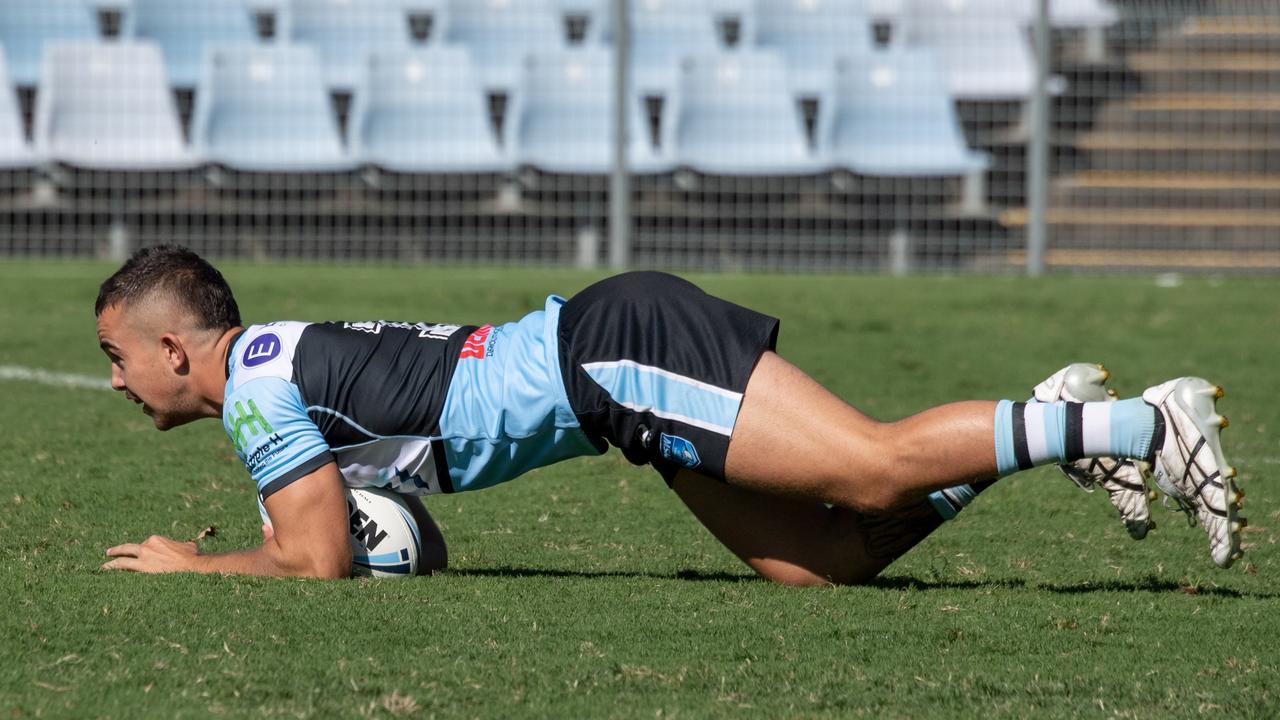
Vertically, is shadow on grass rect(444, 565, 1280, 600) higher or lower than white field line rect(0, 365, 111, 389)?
lower

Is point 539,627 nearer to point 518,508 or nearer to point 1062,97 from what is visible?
point 518,508

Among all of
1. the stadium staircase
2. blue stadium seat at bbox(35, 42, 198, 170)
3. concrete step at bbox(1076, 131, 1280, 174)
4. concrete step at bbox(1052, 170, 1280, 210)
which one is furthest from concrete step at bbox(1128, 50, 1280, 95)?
blue stadium seat at bbox(35, 42, 198, 170)

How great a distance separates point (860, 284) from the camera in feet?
35.0

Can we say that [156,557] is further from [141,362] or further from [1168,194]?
[1168,194]

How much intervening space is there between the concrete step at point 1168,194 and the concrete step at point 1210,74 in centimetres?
112

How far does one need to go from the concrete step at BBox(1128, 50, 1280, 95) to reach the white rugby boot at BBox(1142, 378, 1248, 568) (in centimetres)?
1146

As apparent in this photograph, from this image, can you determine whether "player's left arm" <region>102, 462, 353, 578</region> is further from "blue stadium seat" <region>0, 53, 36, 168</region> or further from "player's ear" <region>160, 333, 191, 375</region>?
"blue stadium seat" <region>0, 53, 36, 168</region>

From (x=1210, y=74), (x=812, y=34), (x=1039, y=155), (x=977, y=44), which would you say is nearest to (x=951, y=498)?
(x=1039, y=155)

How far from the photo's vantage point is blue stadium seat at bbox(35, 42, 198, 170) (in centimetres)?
1214

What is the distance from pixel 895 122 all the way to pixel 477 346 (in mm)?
9870

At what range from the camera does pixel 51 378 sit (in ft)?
22.7

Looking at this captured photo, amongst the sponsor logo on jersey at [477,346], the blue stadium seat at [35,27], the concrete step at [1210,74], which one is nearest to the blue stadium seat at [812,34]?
the concrete step at [1210,74]

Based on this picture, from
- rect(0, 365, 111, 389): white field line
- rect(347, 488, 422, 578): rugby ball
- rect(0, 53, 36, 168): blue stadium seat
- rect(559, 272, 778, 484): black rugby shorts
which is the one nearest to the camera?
rect(559, 272, 778, 484): black rugby shorts

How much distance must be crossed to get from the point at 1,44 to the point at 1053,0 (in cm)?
857
